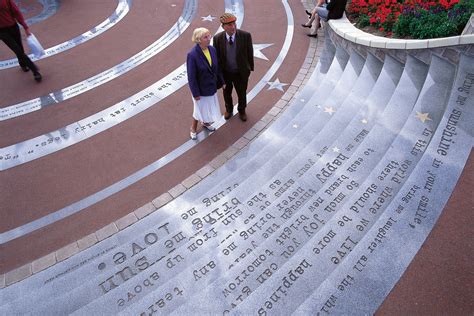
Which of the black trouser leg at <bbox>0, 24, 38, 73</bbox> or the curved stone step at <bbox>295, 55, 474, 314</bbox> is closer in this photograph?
the curved stone step at <bbox>295, 55, 474, 314</bbox>

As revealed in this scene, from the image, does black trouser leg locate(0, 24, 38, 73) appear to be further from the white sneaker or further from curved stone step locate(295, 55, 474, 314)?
curved stone step locate(295, 55, 474, 314)

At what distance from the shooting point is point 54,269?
5.25 metres

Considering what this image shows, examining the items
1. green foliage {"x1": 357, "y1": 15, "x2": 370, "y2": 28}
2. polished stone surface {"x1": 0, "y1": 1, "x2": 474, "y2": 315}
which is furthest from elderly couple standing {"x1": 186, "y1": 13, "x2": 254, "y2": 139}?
green foliage {"x1": 357, "y1": 15, "x2": 370, "y2": 28}

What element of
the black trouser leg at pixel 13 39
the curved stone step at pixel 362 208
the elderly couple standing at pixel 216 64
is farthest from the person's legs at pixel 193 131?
the black trouser leg at pixel 13 39

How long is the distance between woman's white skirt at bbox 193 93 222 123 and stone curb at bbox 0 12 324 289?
0.75 m

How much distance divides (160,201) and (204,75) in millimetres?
2419

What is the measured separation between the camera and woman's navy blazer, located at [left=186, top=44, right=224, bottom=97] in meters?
5.86

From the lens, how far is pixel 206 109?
6.67 metres

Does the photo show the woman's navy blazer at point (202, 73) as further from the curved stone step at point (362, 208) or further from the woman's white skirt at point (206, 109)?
the curved stone step at point (362, 208)

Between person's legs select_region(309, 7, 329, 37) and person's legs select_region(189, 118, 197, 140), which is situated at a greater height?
person's legs select_region(309, 7, 329, 37)

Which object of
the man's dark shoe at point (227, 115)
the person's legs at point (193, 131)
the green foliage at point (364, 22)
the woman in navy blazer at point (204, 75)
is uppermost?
the green foliage at point (364, 22)

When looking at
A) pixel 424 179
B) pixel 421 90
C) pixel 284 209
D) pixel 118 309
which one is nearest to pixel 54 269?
pixel 118 309

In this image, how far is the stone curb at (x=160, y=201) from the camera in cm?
529

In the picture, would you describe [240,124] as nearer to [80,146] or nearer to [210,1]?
[80,146]
